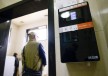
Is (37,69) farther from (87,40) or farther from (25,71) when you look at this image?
(87,40)

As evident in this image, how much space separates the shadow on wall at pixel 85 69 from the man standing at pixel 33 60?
79 cm

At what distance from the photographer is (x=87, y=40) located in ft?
2.44

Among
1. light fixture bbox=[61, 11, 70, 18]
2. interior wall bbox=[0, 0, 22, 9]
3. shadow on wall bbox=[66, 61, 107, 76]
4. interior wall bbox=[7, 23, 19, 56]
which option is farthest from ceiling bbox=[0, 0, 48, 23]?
interior wall bbox=[7, 23, 19, 56]

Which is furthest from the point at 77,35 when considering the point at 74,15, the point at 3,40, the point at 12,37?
the point at 12,37

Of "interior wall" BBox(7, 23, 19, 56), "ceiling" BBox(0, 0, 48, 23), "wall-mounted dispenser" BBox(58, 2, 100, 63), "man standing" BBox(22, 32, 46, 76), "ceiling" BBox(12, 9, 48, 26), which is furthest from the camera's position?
"interior wall" BBox(7, 23, 19, 56)

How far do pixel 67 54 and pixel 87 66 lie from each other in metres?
0.18

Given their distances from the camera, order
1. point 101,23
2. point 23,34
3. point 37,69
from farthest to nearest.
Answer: point 23,34 → point 37,69 → point 101,23

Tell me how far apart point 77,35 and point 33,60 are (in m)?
0.96

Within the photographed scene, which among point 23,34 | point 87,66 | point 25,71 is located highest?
point 23,34

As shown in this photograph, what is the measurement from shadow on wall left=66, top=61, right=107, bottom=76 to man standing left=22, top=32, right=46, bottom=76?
79cm

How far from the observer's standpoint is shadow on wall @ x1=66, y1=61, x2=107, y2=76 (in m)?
0.75

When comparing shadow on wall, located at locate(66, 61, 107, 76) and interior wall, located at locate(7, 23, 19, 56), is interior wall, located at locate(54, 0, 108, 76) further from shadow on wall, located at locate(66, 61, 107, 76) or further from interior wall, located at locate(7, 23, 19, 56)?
interior wall, located at locate(7, 23, 19, 56)

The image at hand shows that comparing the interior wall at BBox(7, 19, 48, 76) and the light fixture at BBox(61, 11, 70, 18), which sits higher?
the interior wall at BBox(7, 19, 48, 76)

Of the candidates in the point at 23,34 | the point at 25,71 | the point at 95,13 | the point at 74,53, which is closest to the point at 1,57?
the point at 25,71
